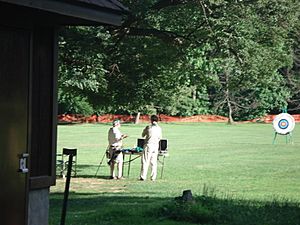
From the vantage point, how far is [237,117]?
7581 cm

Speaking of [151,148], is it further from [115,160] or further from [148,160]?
[115,160]

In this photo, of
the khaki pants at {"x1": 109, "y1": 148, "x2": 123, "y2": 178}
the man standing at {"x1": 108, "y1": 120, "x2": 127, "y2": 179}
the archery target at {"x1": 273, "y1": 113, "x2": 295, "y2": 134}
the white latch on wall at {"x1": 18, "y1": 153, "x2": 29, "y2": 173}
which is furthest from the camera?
the archery target at {"x1": 273, "y1": 113, "x2": 295, "y2": 134}

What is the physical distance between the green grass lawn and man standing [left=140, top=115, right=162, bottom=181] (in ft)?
1.48

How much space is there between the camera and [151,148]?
22562mm

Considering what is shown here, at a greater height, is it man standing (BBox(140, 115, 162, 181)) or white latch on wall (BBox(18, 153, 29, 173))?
white latch on wall (BBox(18, 153, 29, 173))

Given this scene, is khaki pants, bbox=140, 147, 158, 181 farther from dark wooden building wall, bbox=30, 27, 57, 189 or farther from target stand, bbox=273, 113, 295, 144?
target stand, bbox=273, 113, 295, 144

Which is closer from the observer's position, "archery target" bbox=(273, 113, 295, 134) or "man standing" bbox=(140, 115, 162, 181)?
"man standing" bbox=(140, 115, 162, 181)

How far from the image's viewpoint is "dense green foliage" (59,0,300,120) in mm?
17413

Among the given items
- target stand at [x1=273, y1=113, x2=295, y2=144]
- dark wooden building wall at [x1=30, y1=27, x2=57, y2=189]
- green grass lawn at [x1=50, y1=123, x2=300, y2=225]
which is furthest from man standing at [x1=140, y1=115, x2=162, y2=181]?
target stand at [x1=273, y1=113, x2=295, y2=144]

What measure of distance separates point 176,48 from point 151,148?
4.97 metres

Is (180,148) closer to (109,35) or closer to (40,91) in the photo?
(109,35)

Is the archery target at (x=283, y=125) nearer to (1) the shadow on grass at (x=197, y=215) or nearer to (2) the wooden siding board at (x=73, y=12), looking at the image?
(1) the shadow on grass at (x=197, y=215)

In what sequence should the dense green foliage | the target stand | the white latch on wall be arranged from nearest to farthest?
the white latch on wall → the dense green foliage → the target stand

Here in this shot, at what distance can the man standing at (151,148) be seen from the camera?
73.2 feet
